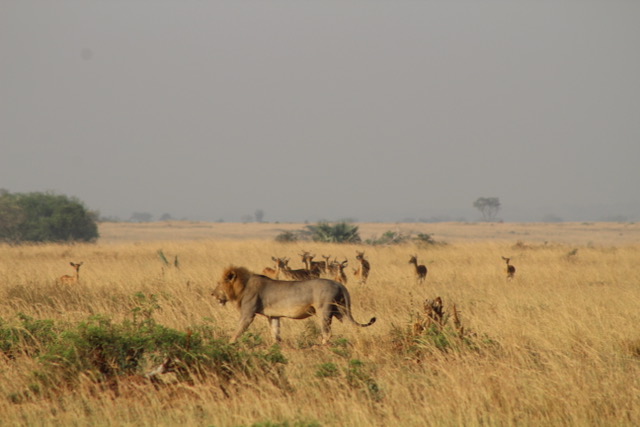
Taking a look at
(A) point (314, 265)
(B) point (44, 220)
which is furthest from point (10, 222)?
(A) point (314, 265)

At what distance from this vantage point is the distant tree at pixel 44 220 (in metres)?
38.5

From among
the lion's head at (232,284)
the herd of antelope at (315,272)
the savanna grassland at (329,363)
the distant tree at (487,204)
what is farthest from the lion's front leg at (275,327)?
the distant tree at (487,204)

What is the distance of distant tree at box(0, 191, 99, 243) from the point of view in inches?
1516

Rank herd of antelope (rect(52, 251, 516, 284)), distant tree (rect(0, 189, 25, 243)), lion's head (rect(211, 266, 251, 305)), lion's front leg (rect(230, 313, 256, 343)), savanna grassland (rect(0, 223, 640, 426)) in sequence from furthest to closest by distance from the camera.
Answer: distant tree (rect(0, 189, 25, 243)) < herd of antelope (rect(52, 251, 516, 284)) < lion's head (rect(211, 266, 251, 305)) < lion's front leg (rect(230, 313, 256, 343)) < savanna grassland (rect(0, 223, 640, 426))

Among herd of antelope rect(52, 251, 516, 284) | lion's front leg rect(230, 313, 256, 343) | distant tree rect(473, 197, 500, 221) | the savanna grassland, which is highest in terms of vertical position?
distant tree rect(473, 197, 500, 221)

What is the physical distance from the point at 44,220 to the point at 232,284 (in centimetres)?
3309

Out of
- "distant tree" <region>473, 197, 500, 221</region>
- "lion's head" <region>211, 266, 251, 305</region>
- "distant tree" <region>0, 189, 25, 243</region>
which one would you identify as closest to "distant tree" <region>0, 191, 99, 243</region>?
"distant tree" <region>0, 189, 25, 243</region>

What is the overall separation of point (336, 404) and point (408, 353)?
2312mm

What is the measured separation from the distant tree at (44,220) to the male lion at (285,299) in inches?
1280

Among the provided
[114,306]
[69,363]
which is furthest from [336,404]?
[114,306]

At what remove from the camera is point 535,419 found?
17.8ft

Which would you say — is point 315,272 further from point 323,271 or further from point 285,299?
point 285,299

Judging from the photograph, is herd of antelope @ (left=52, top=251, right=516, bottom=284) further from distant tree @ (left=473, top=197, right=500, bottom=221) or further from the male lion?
distant tree @ (left=473, top=197, right=500, bottom=221)

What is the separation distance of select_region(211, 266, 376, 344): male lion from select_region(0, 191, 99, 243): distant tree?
32.5 meters
